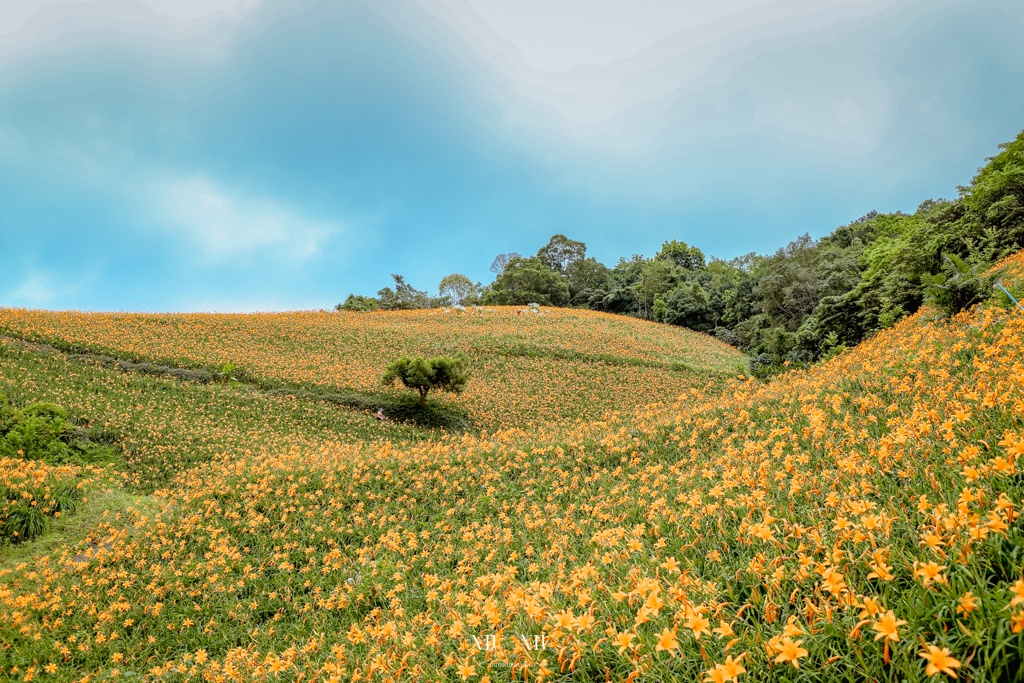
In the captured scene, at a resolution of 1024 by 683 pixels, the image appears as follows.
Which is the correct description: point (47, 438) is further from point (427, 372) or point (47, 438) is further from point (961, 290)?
point (961, 290)

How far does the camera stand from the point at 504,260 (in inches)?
2692

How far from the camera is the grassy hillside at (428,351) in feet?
61.8

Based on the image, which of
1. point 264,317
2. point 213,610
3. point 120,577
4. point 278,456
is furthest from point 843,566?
point 264,317

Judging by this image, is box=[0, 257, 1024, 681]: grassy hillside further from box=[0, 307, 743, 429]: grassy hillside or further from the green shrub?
box=[0, 307, 743, 429]: grassy hillside

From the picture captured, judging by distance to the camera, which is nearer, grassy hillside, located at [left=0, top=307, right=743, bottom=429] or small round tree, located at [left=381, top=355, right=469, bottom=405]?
small round tree, located at [left=381, top=355, right=469, bottom=405]

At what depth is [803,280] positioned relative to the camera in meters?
29.5

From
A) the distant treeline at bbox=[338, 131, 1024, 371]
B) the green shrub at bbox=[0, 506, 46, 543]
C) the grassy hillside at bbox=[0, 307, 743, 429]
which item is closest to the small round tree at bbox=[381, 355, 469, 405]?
the grassy hillside at bbox=[0, 307, 743, 429]

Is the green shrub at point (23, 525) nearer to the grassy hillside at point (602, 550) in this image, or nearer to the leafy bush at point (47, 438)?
the grassy hillside at point (602, 550)

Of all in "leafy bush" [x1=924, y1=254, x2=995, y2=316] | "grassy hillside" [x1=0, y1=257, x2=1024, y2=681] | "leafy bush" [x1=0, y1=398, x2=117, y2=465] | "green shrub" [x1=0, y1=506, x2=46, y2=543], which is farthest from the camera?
"leafy bush" [x1=0, y1=398, x2=117, y2=465]

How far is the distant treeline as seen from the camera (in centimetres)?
1207

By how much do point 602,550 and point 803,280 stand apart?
3198 centimetres

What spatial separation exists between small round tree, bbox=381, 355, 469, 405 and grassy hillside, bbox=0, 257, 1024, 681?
484 centimetres

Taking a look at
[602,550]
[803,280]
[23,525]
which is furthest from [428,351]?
[803,280]

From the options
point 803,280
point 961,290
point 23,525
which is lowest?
point 23,525
